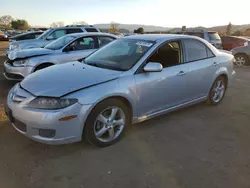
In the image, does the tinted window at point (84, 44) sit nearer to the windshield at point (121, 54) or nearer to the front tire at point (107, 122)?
the windshield at point (121, 54)

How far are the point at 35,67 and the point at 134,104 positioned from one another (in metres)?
3.55

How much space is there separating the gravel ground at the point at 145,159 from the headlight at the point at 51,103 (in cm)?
69

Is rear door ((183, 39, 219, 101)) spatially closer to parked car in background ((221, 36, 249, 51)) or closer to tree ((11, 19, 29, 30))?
parked car in background ((221, 36, 249, 51))

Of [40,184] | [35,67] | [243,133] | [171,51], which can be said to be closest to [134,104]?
[171,51]

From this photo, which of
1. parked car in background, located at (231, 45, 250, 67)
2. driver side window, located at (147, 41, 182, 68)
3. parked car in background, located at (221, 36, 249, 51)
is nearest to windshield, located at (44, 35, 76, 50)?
driver side window, located at (147, 41, 182, 68)

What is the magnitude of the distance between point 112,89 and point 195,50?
2167mm

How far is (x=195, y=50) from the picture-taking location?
4.62 metres

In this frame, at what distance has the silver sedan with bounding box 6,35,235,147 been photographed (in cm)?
301

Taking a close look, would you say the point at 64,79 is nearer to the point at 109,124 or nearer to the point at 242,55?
the point at 109,124

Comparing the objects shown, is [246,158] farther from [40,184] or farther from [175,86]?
[40,184]

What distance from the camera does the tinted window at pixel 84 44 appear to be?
22.7ft

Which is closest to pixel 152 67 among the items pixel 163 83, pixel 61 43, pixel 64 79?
pixel 163 83

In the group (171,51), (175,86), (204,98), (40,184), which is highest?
(171,51)

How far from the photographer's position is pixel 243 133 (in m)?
4.02
